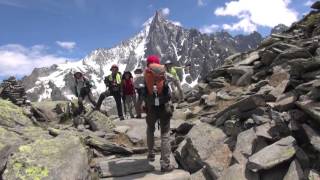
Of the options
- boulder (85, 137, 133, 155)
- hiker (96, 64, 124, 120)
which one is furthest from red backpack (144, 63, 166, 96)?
hiker (96, 64, 124, 120)

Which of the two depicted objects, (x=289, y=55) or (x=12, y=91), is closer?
(x=289, y=55)

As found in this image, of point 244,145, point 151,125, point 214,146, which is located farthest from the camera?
point 151,125

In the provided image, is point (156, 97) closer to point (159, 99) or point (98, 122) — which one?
point (159, 99)

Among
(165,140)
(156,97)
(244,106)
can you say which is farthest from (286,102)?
(156,97)

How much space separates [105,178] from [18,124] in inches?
247

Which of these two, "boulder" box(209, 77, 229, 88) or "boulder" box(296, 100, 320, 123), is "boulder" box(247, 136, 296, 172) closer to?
"boulder" box(296, 100, 320, 123)

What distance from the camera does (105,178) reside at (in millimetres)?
15547

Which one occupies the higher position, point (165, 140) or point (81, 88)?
point (81, 88)

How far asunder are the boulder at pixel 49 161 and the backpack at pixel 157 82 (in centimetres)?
321

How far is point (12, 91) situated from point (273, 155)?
31169mm

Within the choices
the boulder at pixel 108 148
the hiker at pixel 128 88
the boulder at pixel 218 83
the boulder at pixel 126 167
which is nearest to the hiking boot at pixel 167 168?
the boulder at pixel 126 167

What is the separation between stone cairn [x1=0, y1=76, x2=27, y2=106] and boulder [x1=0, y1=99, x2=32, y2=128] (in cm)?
1628

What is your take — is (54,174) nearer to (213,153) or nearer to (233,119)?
(213,153)

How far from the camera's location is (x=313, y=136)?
41.5 ft
